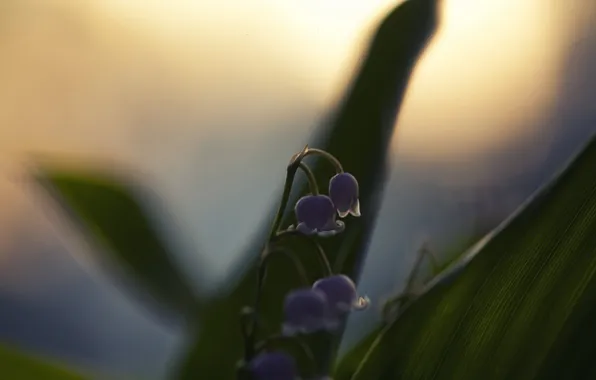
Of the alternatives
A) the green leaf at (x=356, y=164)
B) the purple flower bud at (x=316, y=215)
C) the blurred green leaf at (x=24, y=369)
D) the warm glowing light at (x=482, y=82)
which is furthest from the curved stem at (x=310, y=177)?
the warm glowing light at (x=482, y=82)

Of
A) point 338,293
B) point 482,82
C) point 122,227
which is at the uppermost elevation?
point 338,293

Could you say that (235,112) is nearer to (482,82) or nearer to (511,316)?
(482,82)

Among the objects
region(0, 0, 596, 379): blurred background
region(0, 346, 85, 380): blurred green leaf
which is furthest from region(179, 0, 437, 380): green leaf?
region(0, 0, 596, 379): blurred background

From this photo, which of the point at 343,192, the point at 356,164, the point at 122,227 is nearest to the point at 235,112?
the point at 122,227

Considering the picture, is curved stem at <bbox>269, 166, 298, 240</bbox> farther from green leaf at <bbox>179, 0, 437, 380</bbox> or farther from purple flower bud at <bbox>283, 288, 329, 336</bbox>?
green leaf at <bbox>179, 0, 437, 380</bbox>

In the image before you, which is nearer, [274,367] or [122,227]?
[274,367]

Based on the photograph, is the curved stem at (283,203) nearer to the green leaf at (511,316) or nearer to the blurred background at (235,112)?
the green leaf at (511,316)

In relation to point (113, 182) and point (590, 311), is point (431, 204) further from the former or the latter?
point (590, 311)
